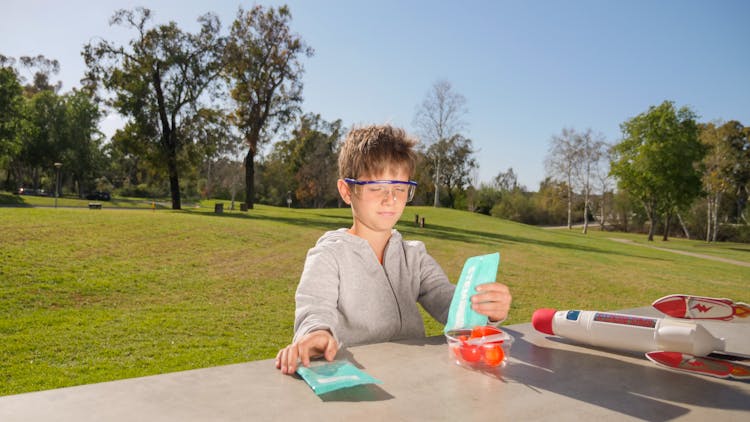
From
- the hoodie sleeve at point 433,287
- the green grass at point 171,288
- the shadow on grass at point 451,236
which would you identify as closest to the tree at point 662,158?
the shadow on grass at point 451,236

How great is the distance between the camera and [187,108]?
2522cm

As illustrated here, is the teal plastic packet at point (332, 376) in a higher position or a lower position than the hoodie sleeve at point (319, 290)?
lower

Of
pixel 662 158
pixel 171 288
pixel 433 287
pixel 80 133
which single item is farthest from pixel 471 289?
pixel 80 133

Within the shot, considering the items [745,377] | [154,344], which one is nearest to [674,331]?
[745,377]

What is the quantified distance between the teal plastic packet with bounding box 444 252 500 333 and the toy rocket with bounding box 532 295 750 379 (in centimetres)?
30

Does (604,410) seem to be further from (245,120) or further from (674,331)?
(245,120)

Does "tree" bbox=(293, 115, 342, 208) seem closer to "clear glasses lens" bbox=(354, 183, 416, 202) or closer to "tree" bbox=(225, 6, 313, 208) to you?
"tree" bbox=(225, 6, 313, 208)

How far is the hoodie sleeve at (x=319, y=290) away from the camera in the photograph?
4.97 feet

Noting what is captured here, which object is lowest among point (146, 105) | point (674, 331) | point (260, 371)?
point (260, 371)

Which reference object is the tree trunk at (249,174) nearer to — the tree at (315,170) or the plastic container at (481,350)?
the tree at (315,170)

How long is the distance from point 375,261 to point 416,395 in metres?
0.97

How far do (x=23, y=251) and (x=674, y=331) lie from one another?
11277mm

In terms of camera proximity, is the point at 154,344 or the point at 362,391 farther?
the point at 154,344

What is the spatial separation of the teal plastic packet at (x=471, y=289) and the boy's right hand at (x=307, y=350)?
0.30 m
